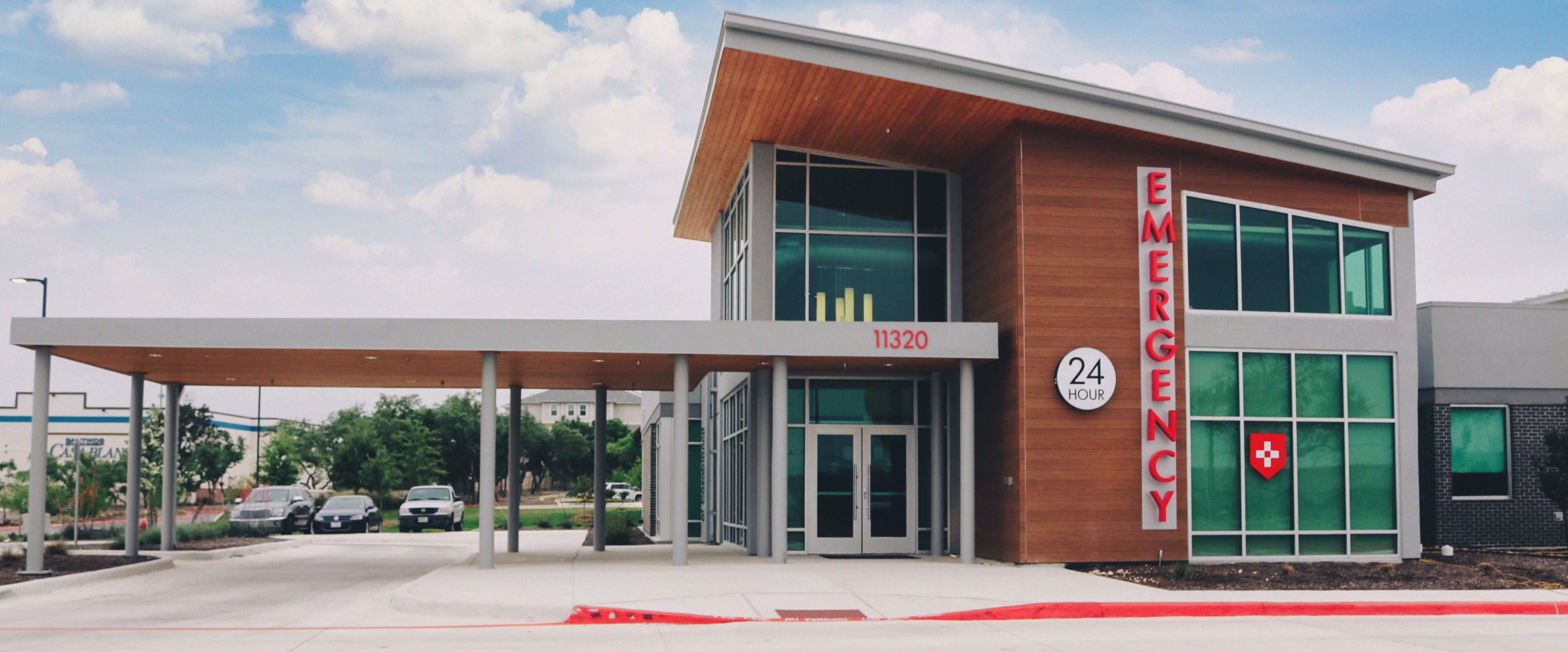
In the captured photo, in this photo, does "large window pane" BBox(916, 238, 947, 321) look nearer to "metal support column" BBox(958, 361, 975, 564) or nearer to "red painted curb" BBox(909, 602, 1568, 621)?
"metal support column" BBox(958, 361, 975, 564)

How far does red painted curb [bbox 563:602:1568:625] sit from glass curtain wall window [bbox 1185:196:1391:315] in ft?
21.1

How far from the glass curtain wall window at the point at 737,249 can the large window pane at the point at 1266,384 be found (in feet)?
27.7

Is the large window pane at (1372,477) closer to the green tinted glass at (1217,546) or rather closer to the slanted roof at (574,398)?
the green tinted glass at (1217,546)

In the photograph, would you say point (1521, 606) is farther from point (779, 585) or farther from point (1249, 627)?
point (779, 585)

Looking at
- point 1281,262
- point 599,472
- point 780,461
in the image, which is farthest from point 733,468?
point 1281,262

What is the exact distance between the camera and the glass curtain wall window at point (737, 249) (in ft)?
76.1

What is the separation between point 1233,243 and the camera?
19.9 metres

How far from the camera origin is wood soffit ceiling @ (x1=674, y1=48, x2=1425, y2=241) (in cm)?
1867

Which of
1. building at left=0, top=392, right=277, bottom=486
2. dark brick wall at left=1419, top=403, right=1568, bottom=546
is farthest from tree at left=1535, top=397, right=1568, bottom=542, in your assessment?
building at left=0, top=392, right=277, bottom=486

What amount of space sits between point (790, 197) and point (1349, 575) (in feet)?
35.6

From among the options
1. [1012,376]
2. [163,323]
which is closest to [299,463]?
[163,323]

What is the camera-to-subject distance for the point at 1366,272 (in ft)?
67.2

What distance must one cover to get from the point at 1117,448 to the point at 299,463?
199ft

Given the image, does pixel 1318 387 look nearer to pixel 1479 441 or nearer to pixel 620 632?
pixel 1479 441
